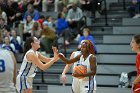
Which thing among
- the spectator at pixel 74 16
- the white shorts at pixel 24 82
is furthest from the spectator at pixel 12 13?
the white shorts at pixel 24 82

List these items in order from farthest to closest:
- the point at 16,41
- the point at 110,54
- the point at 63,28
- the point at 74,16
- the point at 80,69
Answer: the point at 74,16
the point at 63,28
the point at 16,41
the point at 110,54
the point at 80,69

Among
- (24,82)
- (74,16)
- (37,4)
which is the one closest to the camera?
(24,82)

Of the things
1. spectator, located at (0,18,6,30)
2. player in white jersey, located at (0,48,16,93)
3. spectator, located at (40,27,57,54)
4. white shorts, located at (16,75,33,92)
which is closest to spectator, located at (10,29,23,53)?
spectator, located at (0,18,6,30)

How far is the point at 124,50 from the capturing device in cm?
1363

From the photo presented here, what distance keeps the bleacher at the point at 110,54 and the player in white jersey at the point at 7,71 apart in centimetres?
567

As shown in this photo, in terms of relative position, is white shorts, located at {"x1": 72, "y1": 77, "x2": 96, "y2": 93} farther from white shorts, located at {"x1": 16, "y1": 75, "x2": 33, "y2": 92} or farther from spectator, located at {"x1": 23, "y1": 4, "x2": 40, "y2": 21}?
spectator, located at {"x1": 23, "y1": 4, "x2": 40, "y2": 21}

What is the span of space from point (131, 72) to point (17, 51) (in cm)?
440

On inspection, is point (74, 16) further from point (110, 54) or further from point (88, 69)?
point (88, 69)

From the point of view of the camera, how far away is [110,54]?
13.5 m

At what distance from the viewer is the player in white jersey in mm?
5465

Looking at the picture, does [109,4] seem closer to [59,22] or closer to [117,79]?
[59,22]

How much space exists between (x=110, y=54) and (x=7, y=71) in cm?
827

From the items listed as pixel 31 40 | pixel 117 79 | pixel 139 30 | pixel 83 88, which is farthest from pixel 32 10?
pixel 83 88

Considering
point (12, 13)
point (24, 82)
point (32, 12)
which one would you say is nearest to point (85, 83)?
point (24, 82)
